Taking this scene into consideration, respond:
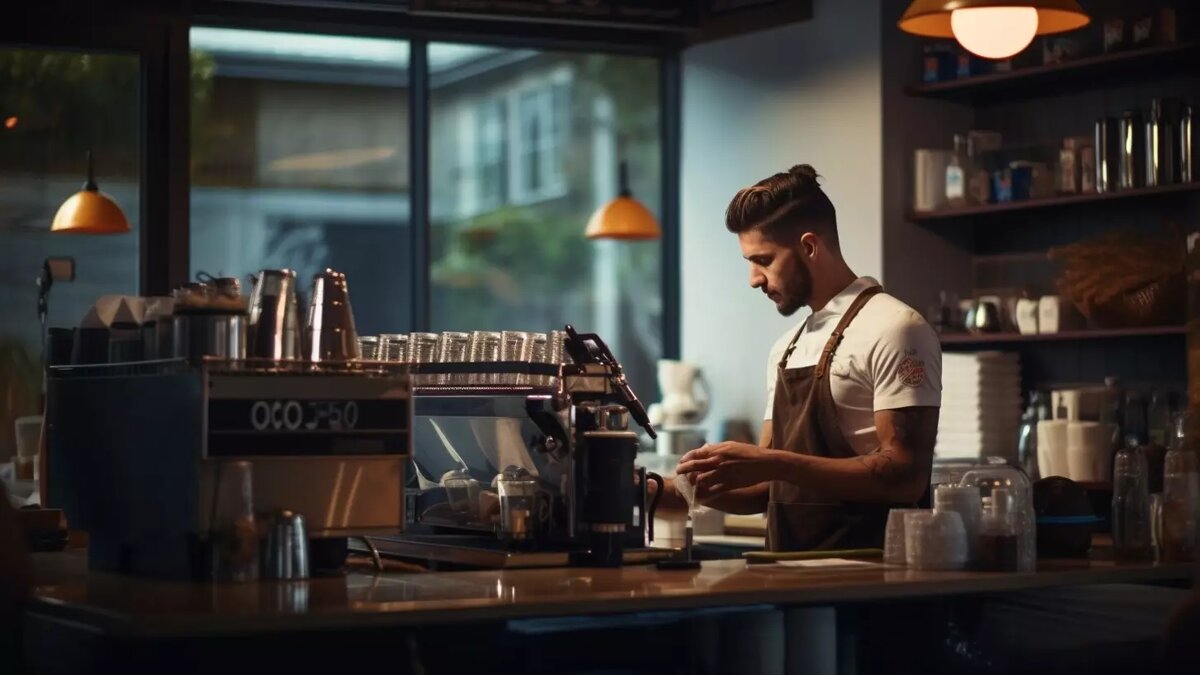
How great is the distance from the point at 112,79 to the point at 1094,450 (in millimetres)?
3813

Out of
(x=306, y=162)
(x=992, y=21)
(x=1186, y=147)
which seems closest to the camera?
(x=992, y=21)

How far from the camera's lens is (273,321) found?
2943 millimetres

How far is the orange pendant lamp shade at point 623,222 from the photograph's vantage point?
23.2 feet

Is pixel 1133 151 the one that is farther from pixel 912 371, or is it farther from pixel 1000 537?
pixel 1000 537

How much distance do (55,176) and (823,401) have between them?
12.9ft

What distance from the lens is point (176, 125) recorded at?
659 cm

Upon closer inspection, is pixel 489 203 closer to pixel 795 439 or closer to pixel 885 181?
pixel 885 181

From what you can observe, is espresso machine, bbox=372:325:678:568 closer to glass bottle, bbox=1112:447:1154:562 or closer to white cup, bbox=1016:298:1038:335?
glass bottle, bbox=1112:447:1154:562

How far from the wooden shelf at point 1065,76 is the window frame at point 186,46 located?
1.42 meters

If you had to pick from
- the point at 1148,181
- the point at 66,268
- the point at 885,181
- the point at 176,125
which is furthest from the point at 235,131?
the point at 1148,181

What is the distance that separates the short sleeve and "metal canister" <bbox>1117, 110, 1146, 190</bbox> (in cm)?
240

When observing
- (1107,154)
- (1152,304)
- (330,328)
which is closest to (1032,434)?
(1152,304)

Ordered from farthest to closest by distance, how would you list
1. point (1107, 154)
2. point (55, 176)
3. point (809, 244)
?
1. point (55, 176)
2. point (1107, 154)
3. point (809, 244)

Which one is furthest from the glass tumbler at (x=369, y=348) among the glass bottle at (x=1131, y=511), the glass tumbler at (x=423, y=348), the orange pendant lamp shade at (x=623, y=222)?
the orange pendant lamp shade at (x=623, y=222)
